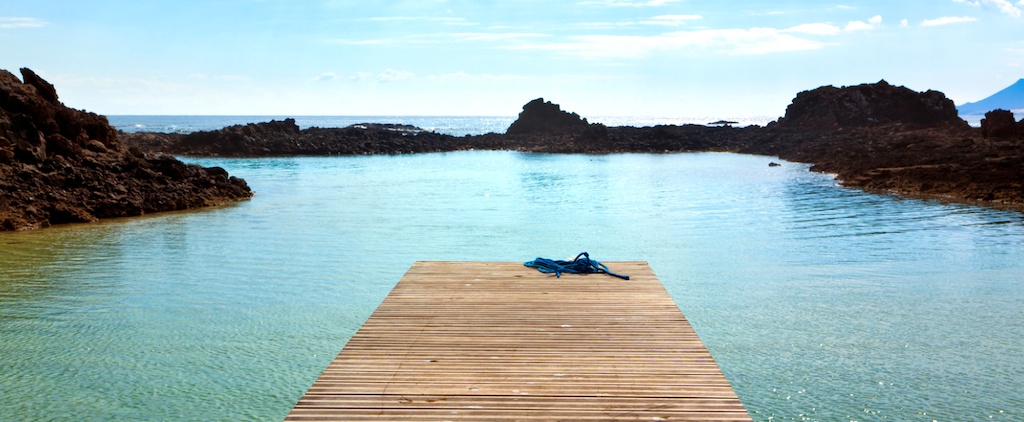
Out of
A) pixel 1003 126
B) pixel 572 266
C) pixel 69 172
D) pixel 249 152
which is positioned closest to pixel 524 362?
pixel 572 266

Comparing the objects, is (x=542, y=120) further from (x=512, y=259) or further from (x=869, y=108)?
(x=512, y=259)

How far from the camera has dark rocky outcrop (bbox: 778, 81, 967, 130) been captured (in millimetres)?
58031

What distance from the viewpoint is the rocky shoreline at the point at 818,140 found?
24.2 m

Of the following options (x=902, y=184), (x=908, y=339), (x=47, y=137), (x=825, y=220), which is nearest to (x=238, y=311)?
(x=908, y=339)

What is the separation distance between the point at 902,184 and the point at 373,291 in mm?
21523

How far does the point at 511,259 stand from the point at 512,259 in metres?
0.02

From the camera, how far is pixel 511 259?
12.4 meters

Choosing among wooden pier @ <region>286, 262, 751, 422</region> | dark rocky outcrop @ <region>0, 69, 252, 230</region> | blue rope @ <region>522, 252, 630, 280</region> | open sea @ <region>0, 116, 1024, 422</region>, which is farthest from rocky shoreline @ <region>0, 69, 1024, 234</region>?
wooden pier @ <region>286, 262, 751, 422</region>

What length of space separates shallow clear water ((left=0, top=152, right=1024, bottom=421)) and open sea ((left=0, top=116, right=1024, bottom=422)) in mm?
35

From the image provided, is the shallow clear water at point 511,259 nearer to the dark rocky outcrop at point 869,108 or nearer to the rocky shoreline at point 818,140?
the rocky shoreline at point 818,140

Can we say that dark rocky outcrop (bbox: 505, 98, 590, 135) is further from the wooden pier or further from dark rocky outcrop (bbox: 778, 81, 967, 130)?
the wooden pier

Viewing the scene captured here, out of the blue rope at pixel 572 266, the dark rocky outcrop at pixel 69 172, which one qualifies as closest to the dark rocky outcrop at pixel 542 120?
the dark rocky outcrop at pixel 69 172

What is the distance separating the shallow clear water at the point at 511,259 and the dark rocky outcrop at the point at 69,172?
1.00m

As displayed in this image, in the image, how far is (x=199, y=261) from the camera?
11.9 metres
